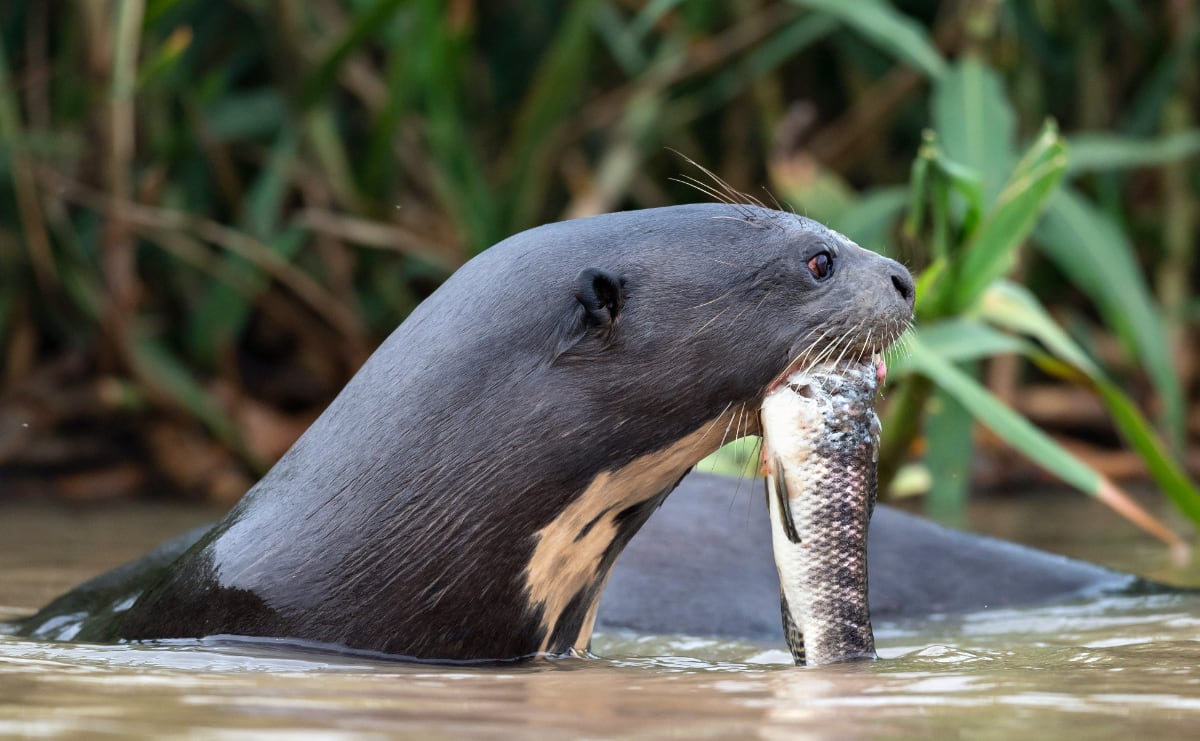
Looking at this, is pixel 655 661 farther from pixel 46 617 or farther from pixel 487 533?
pixel 46 617

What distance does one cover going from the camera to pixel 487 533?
99.0 inches

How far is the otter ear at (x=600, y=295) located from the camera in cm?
255

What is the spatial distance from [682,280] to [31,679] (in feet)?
3.55

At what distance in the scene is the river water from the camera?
5.72ft

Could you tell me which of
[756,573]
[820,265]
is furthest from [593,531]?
[756,573]

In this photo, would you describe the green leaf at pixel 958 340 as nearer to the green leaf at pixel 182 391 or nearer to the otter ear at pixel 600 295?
the otter ear at pixel 600 295

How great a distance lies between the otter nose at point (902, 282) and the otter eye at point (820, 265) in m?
0.10

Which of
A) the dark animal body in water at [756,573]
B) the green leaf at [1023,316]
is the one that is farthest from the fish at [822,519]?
the green leaf at [1023,316]

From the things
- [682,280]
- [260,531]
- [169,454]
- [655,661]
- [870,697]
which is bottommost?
[870,697]

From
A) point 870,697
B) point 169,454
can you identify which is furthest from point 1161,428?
point 870,697

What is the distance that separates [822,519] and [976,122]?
8.99 feet

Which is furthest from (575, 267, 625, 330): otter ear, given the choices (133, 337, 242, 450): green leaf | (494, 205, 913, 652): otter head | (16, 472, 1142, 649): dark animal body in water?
(133, 337, 242, 450): green leaf

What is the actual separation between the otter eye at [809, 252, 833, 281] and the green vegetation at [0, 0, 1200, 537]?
1.88 m

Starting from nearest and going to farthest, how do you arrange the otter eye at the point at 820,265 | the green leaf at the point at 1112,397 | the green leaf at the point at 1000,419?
the otter eye at the point at 820,265 < the green leaf at the point at 1000,419 < the green leaf at the point at 1112,397
